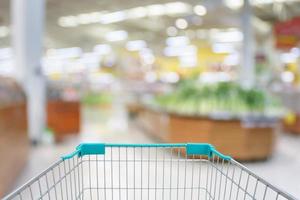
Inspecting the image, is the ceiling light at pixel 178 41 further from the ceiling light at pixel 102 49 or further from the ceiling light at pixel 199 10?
the ceiling light at pixel 199 10

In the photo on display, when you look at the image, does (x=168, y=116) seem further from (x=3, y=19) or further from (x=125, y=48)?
(x=125, y=48)

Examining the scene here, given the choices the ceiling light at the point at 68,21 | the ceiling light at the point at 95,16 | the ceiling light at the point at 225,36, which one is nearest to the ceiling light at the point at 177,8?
the ceiling light at the point at 95,16

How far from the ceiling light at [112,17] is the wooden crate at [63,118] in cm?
892

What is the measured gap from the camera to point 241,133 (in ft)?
20.3

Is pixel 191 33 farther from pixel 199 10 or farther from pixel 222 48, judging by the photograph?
pixel 199 10

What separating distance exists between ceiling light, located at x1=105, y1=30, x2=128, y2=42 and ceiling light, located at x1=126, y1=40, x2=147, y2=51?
35.7 inches

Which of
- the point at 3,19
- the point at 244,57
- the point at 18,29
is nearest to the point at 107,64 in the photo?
the point at 3,19

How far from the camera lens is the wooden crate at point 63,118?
8.92 m

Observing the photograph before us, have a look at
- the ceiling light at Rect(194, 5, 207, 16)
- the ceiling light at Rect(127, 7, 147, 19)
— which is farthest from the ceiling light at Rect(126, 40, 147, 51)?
the ceiling light at Rect(194, 5, 207, 16)

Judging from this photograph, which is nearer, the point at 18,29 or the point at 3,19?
the point at 18,29

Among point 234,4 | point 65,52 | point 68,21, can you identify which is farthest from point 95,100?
point 234,4

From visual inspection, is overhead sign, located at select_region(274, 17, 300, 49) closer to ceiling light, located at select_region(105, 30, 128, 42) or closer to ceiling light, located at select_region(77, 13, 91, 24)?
ceiling light, located at select_region(77, 13, 91, 24)

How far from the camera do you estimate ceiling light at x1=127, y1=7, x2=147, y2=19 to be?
1625 centimetres

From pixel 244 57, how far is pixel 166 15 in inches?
215
